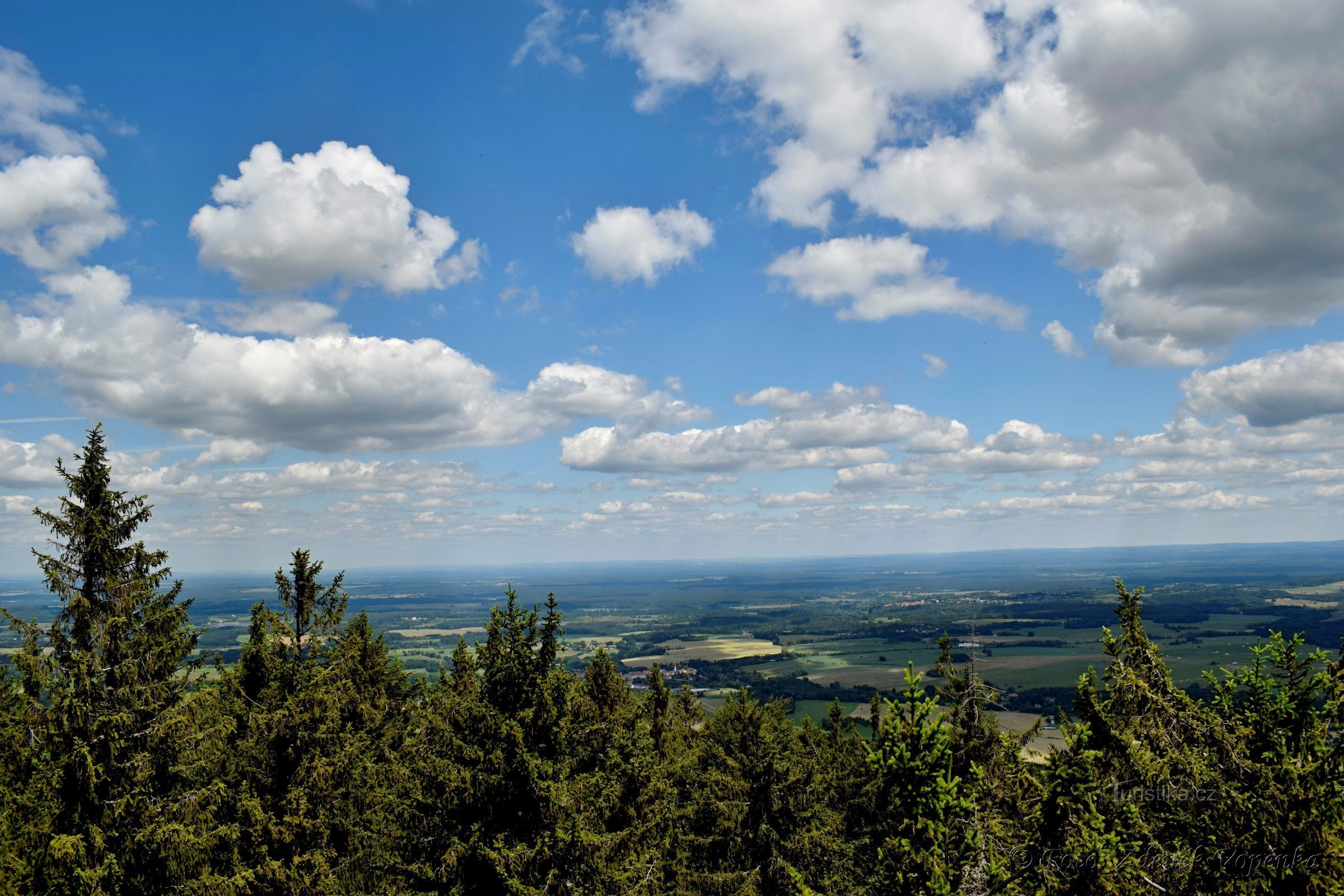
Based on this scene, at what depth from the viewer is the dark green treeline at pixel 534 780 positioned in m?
8.71

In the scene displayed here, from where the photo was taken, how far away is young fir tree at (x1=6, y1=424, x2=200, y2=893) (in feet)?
48.7

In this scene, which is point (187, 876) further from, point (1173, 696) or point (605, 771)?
point (1173, 696)

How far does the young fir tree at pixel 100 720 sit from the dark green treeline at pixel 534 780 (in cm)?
6

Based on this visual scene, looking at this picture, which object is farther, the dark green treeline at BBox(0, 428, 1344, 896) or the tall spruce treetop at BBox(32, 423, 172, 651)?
the tall spruce treetop at BBox(32, 423, 172, 651)

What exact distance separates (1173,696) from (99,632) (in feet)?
72.1

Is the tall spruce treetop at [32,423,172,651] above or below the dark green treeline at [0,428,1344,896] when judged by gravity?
above

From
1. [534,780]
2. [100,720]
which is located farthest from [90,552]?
[534,780]

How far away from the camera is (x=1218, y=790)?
10.1 metres

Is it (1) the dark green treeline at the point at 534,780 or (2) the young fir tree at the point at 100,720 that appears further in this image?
(2) the young fir tree at the point at 100,720

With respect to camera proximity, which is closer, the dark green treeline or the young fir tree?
the dark green treeline

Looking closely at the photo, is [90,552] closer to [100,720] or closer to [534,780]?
[100,720]

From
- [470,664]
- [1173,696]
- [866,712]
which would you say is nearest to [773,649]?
[866,712]

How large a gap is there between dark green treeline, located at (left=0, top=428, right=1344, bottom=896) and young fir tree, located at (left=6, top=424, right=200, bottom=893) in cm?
6

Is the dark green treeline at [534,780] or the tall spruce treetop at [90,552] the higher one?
the tall spruce treetop at [90,552]
